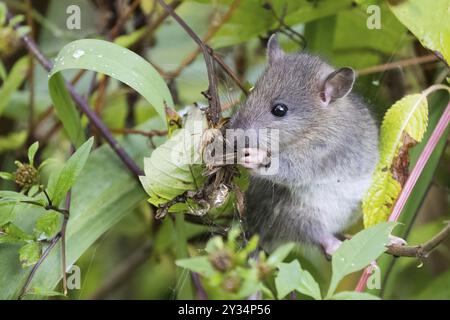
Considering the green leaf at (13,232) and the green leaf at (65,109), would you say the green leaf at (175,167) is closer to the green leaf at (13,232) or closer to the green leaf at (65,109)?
the green leaf at (13,232)

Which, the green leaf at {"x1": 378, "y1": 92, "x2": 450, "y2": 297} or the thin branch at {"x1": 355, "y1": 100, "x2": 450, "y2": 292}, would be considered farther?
the green leaf at {"x1": 378, "y1": 92, "x2": 450, "y2": 297}

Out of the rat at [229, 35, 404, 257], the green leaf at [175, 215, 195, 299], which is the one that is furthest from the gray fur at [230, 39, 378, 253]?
the green leaf at [175, 215, 195, 299]

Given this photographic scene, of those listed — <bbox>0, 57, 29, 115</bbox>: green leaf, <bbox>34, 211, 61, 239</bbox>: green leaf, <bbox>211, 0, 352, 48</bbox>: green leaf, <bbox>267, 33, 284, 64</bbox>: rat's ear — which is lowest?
<bbox>34, 211, 61, 239</bbox>: green leaf

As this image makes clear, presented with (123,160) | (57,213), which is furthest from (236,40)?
(57,213)

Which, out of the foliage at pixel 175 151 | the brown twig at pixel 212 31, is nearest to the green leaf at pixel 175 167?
the foliage at pixel 175 151

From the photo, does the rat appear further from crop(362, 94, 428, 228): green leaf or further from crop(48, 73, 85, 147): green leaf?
crop(48, 73, 85, 147): green leaf

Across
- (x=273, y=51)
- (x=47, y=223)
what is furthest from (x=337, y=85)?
(x=47, y=223)
